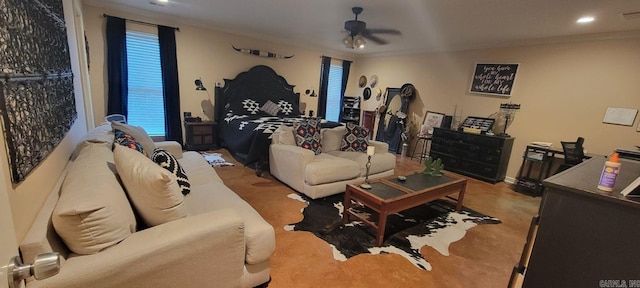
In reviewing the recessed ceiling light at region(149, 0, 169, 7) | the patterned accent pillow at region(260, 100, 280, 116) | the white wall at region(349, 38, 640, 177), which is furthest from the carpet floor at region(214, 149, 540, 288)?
the recessed ceiling light at region(149, 0, 169, 7)

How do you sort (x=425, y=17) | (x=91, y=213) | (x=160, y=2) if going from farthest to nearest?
1. (x=160, y=2)
2. (x=425, y=17)
3. (x=91, y=213)

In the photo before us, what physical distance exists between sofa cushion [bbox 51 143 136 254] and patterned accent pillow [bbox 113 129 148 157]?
55 centimetres

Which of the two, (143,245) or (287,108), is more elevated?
(287,108)

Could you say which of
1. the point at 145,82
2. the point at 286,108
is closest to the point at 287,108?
the point at 286,108

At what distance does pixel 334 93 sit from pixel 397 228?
191 inches

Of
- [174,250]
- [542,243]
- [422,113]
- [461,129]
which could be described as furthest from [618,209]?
[422,113]

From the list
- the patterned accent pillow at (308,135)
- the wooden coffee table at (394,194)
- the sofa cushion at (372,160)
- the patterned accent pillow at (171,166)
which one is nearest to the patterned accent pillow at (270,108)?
the patterned accent pillow at (308,135)

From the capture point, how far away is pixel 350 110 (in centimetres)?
677

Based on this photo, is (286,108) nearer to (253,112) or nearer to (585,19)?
(253,112)

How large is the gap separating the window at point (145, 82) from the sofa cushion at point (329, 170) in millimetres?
3169

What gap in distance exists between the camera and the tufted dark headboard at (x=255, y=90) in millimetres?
5020

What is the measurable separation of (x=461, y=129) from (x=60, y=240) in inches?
199

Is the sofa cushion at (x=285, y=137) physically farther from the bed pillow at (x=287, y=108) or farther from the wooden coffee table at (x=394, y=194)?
the bed pillow at (x=287, y=108)

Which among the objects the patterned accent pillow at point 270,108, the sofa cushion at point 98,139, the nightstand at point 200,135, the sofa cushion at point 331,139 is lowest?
the nightstand at point 200,135
